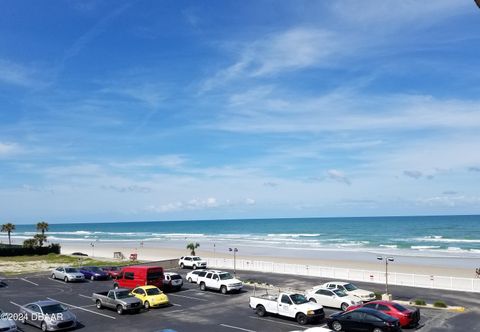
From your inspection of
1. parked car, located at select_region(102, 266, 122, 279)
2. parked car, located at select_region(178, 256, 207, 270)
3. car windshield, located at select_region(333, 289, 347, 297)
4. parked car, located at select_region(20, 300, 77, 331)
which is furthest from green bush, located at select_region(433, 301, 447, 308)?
parked car, located at select_region(102, 266, 122, 279)

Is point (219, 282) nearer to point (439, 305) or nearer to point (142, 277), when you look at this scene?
point (142, 277)

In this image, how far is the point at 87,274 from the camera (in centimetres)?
4438

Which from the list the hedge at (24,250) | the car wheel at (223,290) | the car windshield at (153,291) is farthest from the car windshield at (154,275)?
the hedge at (24,250)

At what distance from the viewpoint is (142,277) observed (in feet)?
114

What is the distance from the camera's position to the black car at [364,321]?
2156 cm

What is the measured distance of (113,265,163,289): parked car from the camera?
3478cm

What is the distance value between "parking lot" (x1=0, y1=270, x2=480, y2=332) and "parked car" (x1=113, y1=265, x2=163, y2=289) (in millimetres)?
1696

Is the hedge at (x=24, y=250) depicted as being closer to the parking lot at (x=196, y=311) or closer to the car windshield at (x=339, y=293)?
the parking lot at (x=196, y=311)

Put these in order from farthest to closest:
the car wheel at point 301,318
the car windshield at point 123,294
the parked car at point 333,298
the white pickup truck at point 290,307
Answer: the car windshield at point 123,294 → the parked car at point 333,298 → the white pickup truck at point 290,307 → the car wheel at point 301,318

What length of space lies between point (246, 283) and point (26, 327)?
19.1 metres

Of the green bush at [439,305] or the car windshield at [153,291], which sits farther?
the car windshield at [153,291]

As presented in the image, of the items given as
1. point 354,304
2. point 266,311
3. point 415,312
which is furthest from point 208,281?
point 415,312

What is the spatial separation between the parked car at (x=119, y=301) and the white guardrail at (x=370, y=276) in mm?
19291

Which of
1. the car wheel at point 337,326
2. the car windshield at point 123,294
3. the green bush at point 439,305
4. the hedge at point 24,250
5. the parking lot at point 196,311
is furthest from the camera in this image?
the hedge at point 24,250
